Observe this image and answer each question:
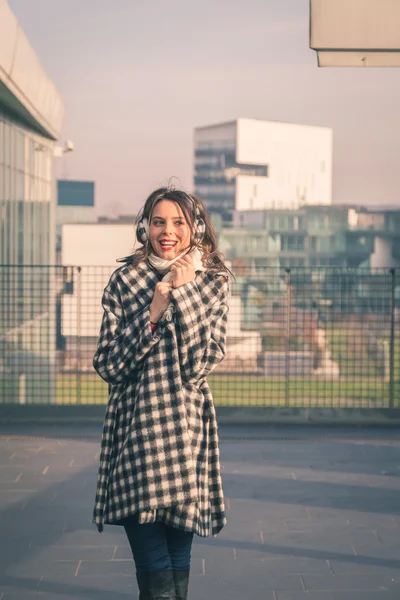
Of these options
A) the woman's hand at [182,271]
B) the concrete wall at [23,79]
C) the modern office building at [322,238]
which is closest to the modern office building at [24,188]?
the concrete wall at [23,79]

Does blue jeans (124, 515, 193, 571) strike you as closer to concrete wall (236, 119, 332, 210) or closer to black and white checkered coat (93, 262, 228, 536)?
black and white checkered coat (93, 262, 228, 536)

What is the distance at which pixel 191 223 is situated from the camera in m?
3.15

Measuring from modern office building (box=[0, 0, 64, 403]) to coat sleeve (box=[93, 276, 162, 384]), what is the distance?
7.82 metres

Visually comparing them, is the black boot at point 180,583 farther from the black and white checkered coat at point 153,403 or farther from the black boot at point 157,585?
the black and white checkered coat at point 153,403

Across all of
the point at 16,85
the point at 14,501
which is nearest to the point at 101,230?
the point at 16,85

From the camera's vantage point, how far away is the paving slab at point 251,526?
4.53 m

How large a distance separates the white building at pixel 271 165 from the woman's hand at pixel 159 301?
5067 inches

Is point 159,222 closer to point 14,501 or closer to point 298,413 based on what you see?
point 14,501

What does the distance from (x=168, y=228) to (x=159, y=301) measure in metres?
0.24

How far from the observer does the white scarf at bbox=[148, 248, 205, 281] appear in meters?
3.11

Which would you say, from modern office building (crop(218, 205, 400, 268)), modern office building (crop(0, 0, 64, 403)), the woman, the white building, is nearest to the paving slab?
the woman

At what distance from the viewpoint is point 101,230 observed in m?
83.4

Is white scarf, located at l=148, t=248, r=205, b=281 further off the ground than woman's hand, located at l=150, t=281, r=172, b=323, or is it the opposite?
white scarf, located at l=148, t=248, r=205, b=281

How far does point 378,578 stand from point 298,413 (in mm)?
4523
